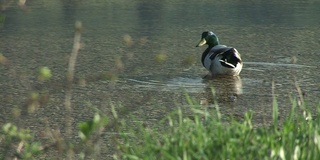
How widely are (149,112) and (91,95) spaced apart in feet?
3.11

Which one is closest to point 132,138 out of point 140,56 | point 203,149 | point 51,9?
point 203,149

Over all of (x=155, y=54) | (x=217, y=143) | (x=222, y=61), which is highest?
(x=217, y=143)

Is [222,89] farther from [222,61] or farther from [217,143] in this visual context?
[217,143]

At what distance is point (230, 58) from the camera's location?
8.87m

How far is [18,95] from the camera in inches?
302

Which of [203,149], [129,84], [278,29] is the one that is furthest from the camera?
[278,29]

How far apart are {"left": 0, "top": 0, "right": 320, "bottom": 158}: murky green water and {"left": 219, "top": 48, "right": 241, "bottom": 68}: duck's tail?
0.16 metres

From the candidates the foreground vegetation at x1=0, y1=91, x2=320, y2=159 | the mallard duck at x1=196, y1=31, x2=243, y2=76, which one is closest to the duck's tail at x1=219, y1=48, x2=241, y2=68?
the mallard duck at x1=196, y1=31, x2=243, y2=76

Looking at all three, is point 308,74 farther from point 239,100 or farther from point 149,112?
point 149,112

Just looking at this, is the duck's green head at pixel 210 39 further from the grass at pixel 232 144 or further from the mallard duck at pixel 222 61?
the grass at pixel 232 144

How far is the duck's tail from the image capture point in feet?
28.5

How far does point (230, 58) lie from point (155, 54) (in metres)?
1.07

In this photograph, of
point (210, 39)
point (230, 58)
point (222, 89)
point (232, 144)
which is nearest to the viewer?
point (232, 144)

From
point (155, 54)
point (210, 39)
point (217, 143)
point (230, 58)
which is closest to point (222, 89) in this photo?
point (230, 58)
